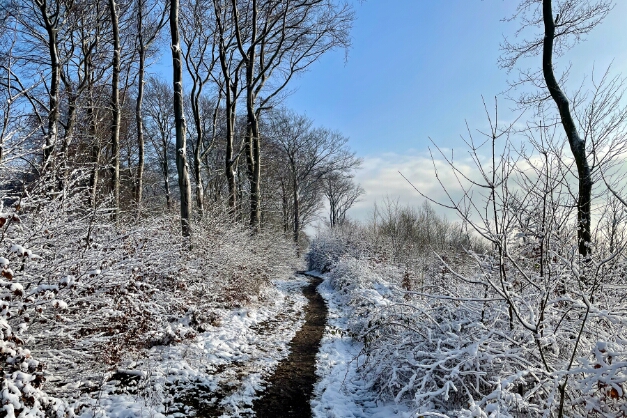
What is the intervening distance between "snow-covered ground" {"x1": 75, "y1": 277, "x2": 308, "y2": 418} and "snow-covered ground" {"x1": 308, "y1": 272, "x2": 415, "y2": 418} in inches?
31.4

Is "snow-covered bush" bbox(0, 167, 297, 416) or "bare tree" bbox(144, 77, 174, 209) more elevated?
"bare tree" bbox(144, 77, 174, 209)

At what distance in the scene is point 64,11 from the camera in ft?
Answer: 34.8

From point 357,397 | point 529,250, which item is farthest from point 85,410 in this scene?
point 529,250

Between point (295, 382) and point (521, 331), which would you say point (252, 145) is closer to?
point (295, 382)

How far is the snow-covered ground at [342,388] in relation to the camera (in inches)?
166

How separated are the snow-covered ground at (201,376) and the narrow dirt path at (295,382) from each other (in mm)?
153

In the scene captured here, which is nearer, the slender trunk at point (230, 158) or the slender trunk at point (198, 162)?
the slender trunk at point (198, 162)

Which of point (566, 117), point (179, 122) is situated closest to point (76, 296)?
point (179, 122)

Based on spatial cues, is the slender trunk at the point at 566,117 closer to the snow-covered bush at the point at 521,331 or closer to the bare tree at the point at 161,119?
the snow-covered bush at the point at 521,331

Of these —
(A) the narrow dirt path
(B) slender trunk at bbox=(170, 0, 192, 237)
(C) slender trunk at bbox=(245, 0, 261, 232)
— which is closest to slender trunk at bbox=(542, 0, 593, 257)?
(A) the narrow dirt path

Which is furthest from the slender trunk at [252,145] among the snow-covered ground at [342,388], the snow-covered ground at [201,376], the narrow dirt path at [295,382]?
the snow-covered ground at [342,388]

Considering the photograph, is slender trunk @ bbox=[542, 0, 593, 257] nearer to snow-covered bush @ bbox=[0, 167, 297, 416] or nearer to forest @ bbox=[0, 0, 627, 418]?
forest @ bbox=[0, 0, 627, 418]

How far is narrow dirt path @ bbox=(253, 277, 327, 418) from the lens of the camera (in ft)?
13.9

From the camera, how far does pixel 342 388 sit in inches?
195
